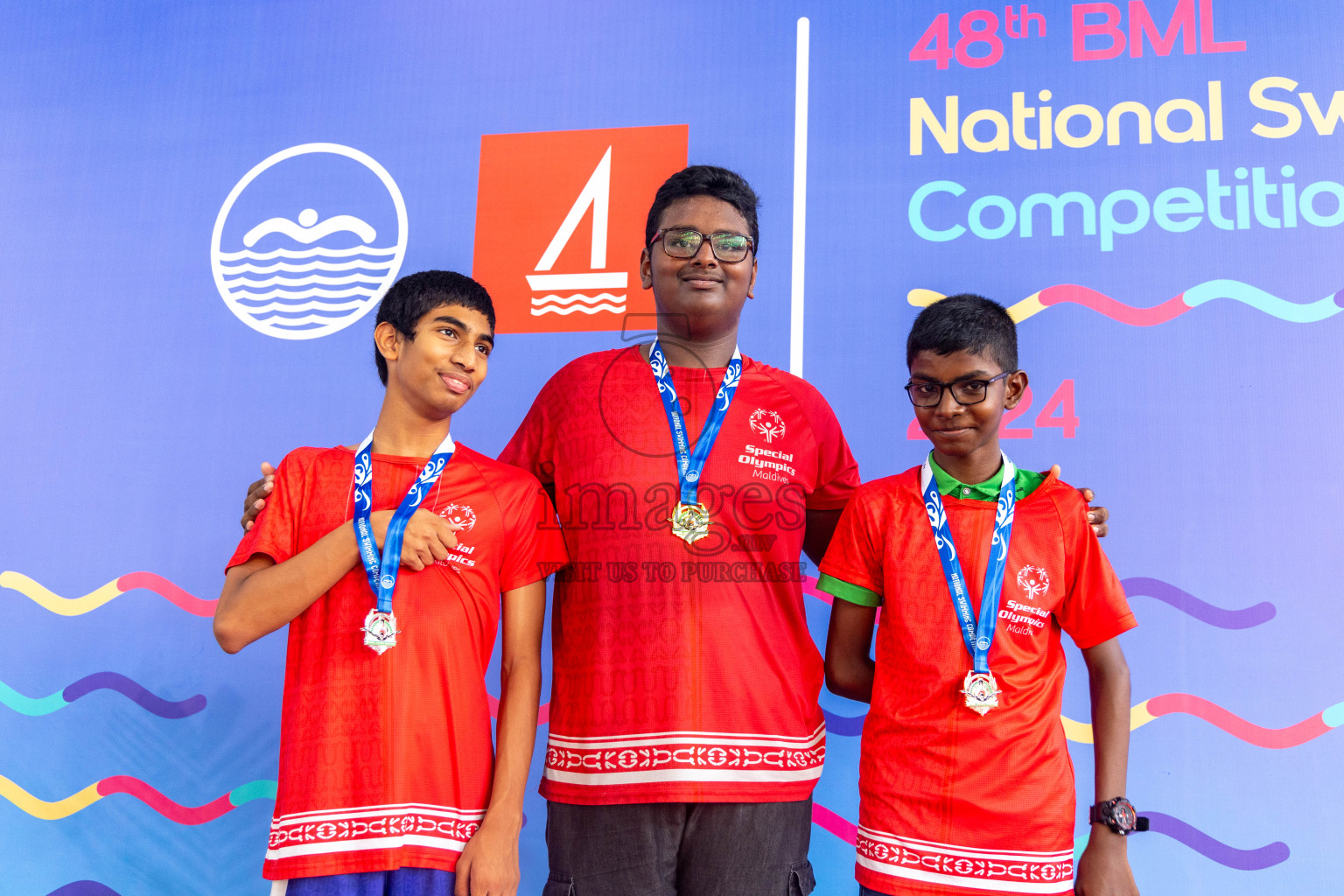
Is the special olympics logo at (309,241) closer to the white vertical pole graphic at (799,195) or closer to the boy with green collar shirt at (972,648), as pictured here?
the white vertical pole graphic at (799,195)

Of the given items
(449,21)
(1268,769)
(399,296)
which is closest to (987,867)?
(1268,769)

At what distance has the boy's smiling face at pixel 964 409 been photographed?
165cm

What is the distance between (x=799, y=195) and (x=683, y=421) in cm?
114

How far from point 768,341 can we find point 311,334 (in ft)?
4.53

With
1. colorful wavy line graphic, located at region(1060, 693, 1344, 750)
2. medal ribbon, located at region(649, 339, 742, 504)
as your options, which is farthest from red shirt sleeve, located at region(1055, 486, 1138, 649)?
colorful wavy line graphic, located at region(1060, 693, 1344, 750)

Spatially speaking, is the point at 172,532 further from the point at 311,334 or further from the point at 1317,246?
the point at 1317,246

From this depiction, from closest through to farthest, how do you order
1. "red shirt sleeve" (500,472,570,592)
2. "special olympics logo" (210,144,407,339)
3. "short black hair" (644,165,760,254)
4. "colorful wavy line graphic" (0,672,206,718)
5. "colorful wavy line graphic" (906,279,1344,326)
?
"red shirt sleeve" (500,472,570,592)
"short black hair" (644,165,760,254)
"colorful wavy line graphic" (906,279,1344,326)
"colorful wavy line graphic" (0,672,206,718)
"special olympics logo" (210,144,407,339)

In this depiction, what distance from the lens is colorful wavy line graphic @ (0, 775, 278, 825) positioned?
2.65 metres

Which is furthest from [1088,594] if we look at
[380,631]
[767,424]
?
[380,631]

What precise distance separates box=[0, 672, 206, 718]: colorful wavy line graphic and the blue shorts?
1454 mm

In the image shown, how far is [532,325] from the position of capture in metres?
2.68

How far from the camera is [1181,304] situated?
2.41 m

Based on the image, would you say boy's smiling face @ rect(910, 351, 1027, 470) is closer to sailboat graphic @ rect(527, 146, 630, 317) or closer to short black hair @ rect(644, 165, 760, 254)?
short black hair @ rect(644, 165, 760, 254)

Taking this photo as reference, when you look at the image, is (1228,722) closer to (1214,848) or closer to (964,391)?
(1214,848)
